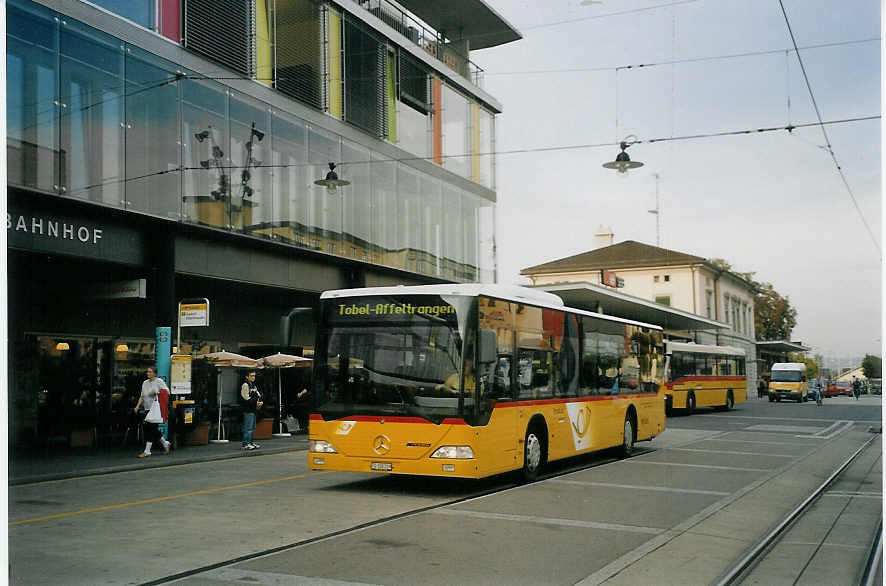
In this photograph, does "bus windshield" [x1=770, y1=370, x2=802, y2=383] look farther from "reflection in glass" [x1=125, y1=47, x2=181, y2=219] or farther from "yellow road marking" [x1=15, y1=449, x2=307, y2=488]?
"reflection in glass" [x1=125, y1=47, x2=181, y2=219]

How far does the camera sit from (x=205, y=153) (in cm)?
2150

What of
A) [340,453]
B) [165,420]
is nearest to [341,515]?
[340,453]

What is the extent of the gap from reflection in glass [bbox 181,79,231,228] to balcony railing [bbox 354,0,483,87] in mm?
8634

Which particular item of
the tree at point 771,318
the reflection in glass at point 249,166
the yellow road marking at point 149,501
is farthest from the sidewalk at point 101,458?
the tree at point 771,318

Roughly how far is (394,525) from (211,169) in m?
13.9

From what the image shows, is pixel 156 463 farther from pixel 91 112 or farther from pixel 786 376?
pixel 786 376

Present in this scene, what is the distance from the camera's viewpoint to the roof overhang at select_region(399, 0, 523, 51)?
28594 mm

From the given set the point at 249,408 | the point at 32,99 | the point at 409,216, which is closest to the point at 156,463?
the point at 249,408

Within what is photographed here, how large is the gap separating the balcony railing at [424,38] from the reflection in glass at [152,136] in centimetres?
1026

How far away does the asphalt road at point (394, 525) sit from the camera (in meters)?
7.65

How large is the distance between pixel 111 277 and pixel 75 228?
3932 mm

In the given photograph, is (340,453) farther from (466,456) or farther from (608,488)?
(608,488)

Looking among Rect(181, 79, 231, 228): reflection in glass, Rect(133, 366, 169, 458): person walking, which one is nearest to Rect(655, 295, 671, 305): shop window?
Rect(181, 79, 231, 228): reflection in glass

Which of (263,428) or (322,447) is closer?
(322,447)
